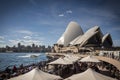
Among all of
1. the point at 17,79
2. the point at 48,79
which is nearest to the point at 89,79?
the point at 48,79

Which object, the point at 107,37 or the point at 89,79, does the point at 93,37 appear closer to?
the point at 107,37

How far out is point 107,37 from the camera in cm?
6900

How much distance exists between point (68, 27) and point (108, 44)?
83.6 feet

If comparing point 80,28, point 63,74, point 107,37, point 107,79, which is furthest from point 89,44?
point 107,79

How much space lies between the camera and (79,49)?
66.9 meters

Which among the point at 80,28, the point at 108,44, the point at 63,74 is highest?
the point at 80,28

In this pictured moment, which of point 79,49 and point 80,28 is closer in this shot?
point 79,49

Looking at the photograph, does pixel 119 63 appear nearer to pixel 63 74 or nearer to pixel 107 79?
pixel 63 74

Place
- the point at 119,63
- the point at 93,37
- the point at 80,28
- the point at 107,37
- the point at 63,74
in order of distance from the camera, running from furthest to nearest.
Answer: the point at 80,28
the point at 107,37
the point at 93,37
the point at 63,74
the point at 119,63

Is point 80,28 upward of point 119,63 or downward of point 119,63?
upward

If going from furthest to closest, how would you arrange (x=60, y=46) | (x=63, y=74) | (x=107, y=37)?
(x=60, y=46), (x=107, y=37), (x=63, y=74)

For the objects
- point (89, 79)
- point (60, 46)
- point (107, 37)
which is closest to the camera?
point (89, 79)

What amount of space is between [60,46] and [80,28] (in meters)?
14.3

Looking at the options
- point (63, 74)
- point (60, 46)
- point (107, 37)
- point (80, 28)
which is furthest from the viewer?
point (60, 46)
